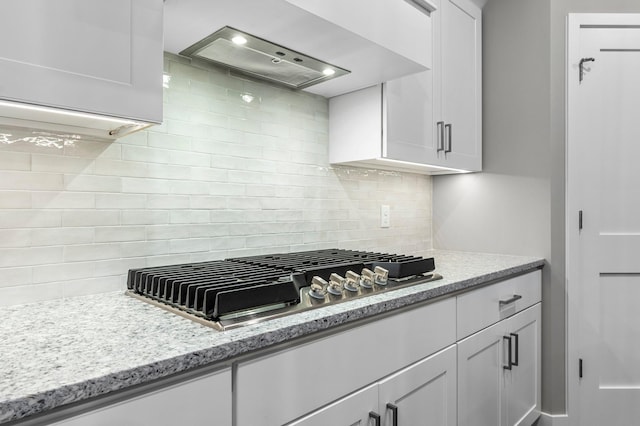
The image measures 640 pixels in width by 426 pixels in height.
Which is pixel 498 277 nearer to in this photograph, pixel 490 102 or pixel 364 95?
pixel 364 95

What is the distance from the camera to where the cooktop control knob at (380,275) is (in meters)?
1.30

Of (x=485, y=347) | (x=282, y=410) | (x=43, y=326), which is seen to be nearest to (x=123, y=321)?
(x=43, y=326)

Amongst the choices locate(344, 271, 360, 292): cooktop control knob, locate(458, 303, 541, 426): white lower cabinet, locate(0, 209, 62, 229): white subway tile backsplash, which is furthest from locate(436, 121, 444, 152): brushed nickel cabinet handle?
locate(0, 209, 62, 229): white subway tile backsplash

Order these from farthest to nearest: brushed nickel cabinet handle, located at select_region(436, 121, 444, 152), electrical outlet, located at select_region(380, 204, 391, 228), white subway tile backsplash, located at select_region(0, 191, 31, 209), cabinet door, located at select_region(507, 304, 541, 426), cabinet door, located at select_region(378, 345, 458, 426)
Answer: electrical outlet, located at select_region(380, 204, 391, 228)
brushed nickel cabinet handle, located at select_region(436, 121, 444, 152)
cabinet door, located at select_region(507, 304, 541, 426)
cabinet door, located at select_region(378, 345, 458, 426)
white subway tile backsplash, located at select_region(0, 191, 31, 209)

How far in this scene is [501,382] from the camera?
6.06 feet

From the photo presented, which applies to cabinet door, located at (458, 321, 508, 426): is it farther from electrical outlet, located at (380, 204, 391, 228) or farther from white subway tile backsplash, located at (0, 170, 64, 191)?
white subway tile backsplash, located at (0, 170, 64, 191)

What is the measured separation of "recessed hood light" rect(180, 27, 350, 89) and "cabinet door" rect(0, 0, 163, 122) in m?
0.34

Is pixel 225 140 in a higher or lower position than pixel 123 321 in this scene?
higher

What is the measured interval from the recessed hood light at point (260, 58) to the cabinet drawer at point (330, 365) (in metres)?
0.97

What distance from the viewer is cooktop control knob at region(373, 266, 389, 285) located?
Result: 130cm

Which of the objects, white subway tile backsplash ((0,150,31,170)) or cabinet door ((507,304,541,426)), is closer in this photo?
white subway tile backsplash ((0,150,31,170))

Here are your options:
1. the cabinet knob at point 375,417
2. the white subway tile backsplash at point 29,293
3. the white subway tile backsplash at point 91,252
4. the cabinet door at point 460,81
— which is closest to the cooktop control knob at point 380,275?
the cabinet knob at point 375,417

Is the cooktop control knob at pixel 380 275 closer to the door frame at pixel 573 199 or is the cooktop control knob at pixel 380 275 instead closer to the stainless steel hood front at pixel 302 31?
the stainless steel hood front at pixel 302 31

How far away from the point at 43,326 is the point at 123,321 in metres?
0.17
